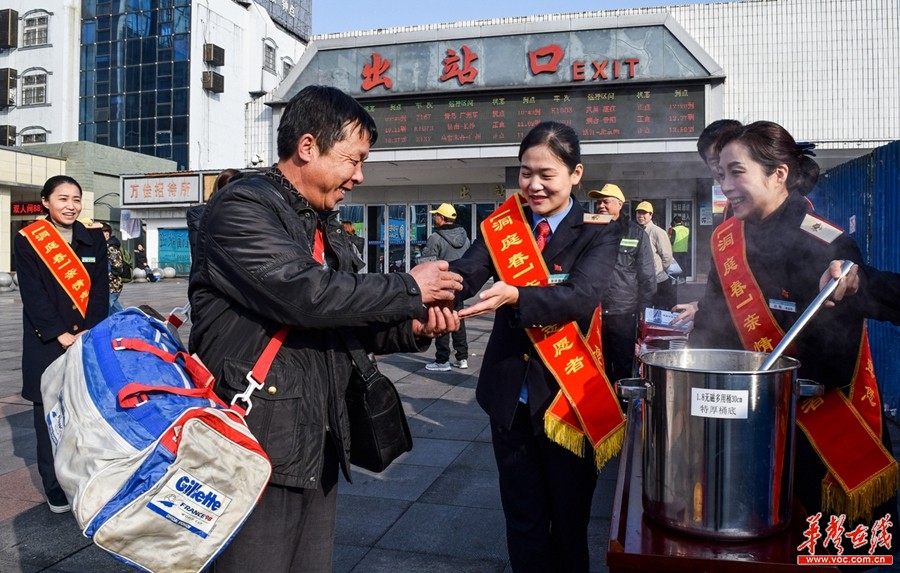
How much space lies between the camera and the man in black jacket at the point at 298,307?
1.62 metres

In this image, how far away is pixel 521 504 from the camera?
2352mm

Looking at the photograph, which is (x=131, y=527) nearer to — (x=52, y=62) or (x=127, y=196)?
(x=127, y=196)

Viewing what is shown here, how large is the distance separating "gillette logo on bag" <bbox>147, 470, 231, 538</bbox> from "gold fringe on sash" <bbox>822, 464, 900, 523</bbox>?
1631 mm

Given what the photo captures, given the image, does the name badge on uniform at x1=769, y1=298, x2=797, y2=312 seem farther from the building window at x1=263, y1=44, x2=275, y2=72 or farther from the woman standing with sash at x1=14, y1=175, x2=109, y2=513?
the building window at x1=263, y1=44, x2=275, y2=72

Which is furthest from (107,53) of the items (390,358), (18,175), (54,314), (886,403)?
(886,403)

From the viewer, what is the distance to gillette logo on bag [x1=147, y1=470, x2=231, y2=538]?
4.62 feet

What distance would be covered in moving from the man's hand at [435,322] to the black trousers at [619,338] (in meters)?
3.08

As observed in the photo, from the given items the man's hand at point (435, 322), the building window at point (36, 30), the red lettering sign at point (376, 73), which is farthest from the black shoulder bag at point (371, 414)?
the building window at point (36, 30)

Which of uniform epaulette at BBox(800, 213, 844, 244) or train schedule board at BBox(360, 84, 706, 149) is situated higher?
train schedule board at BBox(360, 84, 706, 149)

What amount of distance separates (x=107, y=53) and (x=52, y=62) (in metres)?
2.92

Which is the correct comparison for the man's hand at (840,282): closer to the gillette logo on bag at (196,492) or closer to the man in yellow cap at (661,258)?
the gillette logo on bag at (196,492)

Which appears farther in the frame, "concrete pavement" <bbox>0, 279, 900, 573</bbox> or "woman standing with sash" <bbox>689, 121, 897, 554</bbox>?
"concrete pavement" <bbox>0, 279, 900, 573</bbox>

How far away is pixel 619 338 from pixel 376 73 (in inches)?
459

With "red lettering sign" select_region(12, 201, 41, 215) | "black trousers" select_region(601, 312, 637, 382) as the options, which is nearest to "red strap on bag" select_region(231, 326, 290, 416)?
"black trousers" select_region(601, 312, 637, 382)
